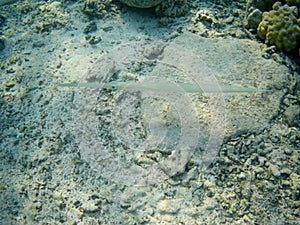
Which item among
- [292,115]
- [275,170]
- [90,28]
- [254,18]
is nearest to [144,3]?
[90,28]

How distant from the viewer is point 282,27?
12.6 ft

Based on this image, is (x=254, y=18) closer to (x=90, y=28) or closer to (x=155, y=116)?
(x=155, y=116)

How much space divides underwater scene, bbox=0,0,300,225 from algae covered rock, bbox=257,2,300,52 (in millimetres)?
15

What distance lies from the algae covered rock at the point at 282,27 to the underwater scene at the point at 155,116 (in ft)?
0.05

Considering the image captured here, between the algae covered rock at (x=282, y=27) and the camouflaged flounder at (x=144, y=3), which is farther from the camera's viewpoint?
the camouflaged flounder at (x=144, y=3)

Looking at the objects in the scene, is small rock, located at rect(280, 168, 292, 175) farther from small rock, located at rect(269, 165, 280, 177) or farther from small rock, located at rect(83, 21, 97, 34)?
small rock, located at rect(83, 21, 97, 34)

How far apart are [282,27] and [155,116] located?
2.22 m

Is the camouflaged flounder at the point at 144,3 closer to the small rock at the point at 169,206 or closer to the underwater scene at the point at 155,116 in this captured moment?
the underwater scene at the point at 155,116

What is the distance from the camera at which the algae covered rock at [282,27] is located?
3.82 metres

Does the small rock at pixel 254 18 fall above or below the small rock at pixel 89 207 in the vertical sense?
above

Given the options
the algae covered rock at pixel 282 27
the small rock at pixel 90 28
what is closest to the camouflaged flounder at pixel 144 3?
the small rock at pixel 90 28

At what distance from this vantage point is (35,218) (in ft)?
9.36

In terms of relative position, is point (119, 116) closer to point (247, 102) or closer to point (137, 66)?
point (137, 66)

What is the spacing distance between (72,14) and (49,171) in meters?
2.87
